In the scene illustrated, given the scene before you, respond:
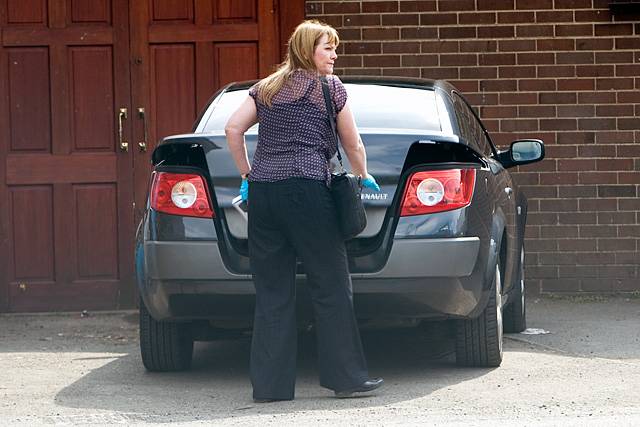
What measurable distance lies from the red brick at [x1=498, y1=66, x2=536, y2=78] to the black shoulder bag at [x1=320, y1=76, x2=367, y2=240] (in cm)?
464

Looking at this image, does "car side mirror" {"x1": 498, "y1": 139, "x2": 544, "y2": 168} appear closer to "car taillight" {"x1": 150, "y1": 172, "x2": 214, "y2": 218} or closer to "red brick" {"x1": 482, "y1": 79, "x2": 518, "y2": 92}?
"car taillight" {"x1": 150, "y1": 172, "x2": 214, "y2": 218}

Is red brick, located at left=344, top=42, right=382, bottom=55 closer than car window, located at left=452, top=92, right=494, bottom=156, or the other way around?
car window, located at left=452, top=92, right=494, bottom=156

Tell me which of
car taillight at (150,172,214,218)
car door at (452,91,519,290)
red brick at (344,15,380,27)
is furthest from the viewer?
red brick at (344,15,380,27)

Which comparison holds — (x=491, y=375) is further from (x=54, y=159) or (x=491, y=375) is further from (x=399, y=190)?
(x=54, y=159)

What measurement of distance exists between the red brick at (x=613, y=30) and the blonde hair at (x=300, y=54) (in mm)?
4816

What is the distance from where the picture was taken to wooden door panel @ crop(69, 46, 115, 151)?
406 inches

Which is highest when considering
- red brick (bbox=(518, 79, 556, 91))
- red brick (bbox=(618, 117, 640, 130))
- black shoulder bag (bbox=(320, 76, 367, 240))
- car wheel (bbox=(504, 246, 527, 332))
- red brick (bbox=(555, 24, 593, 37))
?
red brick (bbox=(555, 24, 593, 37))

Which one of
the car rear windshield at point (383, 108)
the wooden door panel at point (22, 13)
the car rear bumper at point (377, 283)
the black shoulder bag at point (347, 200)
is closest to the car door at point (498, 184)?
the car rear windshield at point (383, 108)

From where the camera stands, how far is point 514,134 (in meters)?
10.7

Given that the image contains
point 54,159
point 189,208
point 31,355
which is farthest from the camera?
point 54,159

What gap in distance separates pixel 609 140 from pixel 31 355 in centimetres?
464

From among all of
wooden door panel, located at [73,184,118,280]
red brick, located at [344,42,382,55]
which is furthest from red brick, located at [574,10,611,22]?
wooden door panel, located at [73,184,118,280]

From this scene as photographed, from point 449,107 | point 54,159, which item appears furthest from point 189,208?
point 54,159

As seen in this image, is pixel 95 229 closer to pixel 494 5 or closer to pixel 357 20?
pixel 357 20
